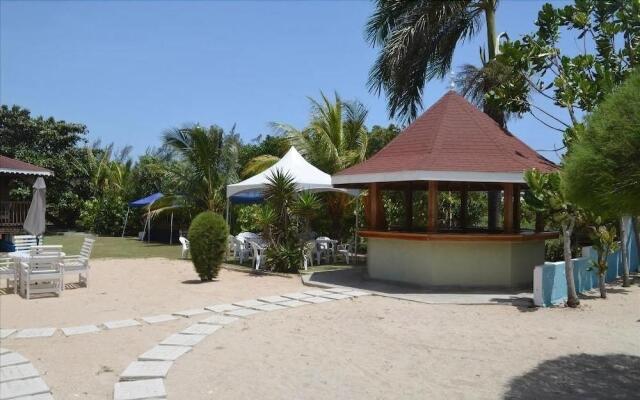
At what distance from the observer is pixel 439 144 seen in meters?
11.5

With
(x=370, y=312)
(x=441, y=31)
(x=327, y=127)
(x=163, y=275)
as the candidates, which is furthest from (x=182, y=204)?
(x=370, y=312)

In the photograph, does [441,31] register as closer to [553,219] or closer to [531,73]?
[531,73]

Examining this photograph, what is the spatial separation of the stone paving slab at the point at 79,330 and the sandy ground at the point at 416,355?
6.19ft

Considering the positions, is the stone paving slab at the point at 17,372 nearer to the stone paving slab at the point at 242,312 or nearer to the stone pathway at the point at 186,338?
the stone pathway at the point at 186,338

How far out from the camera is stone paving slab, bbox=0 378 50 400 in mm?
4852

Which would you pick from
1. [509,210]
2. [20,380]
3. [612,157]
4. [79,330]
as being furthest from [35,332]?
[509,210]

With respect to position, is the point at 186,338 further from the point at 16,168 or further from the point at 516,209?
the point at 16,168

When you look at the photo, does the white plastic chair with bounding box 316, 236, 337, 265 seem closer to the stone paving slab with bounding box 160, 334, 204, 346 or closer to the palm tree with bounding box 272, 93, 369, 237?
the palm tree with bounding box 272, 93, 369, 237

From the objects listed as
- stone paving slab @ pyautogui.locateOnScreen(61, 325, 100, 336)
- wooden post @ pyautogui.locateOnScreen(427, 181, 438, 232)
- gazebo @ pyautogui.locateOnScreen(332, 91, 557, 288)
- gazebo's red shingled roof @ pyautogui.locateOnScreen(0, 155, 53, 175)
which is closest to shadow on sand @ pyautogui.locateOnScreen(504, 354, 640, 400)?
gazebo @ pyautogui.locateOnScreen(332, 91, 557, 288)

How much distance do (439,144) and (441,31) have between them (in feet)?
22.9

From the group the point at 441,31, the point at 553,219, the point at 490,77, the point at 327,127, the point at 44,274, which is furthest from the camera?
the point at 327,127

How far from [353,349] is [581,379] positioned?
2.55 meters

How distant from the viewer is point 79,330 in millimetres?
7301

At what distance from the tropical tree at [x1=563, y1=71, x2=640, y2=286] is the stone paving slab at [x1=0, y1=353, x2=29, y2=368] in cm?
602
